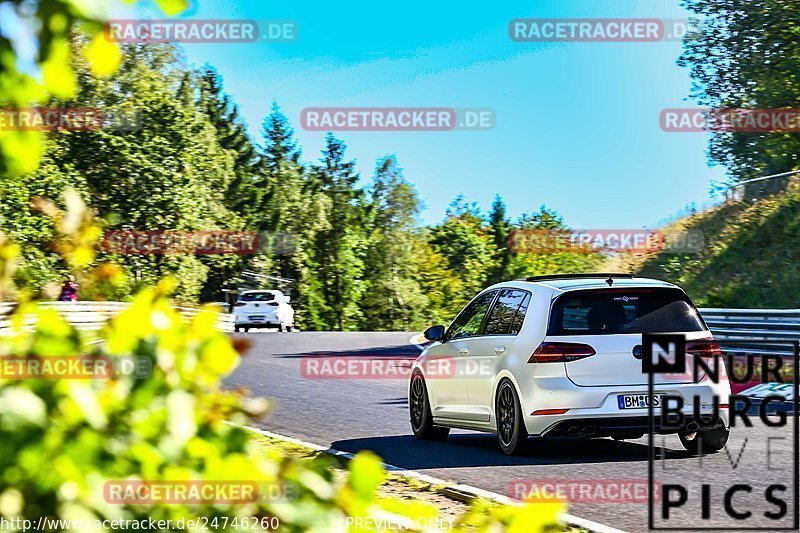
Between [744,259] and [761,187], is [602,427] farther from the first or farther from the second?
[761,187]

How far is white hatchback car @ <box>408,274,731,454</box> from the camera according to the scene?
10.0 meters

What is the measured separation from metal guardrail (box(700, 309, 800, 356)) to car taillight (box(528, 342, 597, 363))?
→ 9261 millimetres

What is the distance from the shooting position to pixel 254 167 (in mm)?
96812

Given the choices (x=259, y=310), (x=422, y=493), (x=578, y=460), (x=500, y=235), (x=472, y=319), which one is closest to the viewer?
(x=422, y=493)

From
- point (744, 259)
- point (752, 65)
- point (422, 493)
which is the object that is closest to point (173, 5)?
point (422, 493)

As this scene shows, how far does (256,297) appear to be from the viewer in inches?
1930

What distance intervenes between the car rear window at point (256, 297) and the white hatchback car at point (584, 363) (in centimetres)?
3828

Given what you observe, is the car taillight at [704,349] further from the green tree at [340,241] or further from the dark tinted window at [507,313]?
the green tree at [340,241]

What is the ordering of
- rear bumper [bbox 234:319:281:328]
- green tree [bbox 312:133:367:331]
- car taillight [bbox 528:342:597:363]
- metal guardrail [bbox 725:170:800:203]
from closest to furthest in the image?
1. car taillight [bbox 528:342:597:363]
2. metal guardrail [bbox 725:170:800:203]
3. rear bumper [bbox 234:319:281:328]
4. green tree [bbox 312:133:367:331]

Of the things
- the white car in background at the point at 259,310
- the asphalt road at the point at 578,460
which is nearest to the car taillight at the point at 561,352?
the asphalt road at the point at 578,460

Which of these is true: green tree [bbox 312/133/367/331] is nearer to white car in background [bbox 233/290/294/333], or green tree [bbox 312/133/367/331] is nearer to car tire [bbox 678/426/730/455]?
white car in background [bbox 233/290/294/333]

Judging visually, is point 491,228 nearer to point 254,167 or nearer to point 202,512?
point 254,167

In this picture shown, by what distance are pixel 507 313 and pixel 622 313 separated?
1243 mm

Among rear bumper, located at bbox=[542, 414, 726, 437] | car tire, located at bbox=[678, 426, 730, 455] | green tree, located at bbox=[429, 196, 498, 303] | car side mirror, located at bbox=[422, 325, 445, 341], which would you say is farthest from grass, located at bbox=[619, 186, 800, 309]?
green tree, located at bbox=[429, 196, 498, 303]
